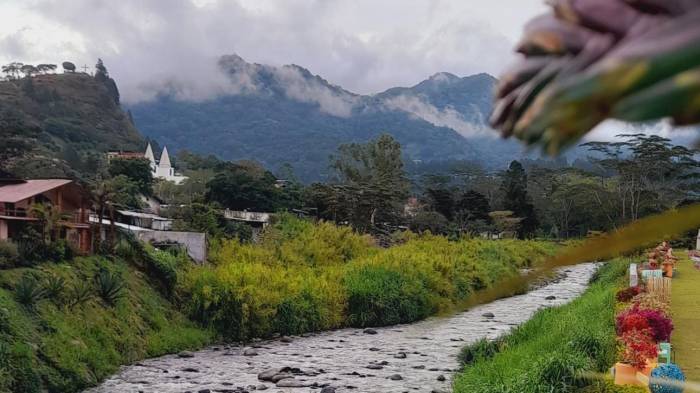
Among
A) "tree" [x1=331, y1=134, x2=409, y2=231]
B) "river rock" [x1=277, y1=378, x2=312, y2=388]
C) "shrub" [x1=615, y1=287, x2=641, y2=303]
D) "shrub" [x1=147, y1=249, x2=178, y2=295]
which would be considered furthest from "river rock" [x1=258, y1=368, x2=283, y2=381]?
"tree" [x1=331, y1=134, x2=409, y2=231]

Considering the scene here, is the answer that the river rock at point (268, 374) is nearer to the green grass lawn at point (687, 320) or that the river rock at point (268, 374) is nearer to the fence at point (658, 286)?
the green grass lawn at point (687, 320)

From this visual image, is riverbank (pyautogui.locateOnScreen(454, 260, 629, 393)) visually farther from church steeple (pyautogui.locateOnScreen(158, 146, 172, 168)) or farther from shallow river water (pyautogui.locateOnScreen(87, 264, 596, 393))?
church steeple (pyautogui.locateOnScreen(158, 146, 172, 168))

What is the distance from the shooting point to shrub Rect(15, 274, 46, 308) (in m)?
11.1

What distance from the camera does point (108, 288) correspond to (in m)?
13.5

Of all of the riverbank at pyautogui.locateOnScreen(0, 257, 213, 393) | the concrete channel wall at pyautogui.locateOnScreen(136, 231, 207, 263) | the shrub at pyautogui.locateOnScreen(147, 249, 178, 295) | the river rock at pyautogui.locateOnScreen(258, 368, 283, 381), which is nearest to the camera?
the riverbank at pyautogui.locateOnScreen(0, 257, 213, 393)

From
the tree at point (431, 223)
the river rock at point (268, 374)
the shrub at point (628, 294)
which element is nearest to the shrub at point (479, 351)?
the shrub at point (628, 294)

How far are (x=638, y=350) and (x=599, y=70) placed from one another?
7.08 m

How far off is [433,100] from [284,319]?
169152 mm

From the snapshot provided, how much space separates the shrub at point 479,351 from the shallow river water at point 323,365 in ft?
0.71

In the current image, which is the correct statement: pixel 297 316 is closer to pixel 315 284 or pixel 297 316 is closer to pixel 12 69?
pixel 315 284

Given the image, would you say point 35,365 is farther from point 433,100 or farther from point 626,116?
point 433,100

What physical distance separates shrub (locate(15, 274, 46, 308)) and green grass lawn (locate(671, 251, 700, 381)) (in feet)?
30.3

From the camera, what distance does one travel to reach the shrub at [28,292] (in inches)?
436

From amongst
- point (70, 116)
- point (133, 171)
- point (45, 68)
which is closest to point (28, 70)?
point (45, 68)
